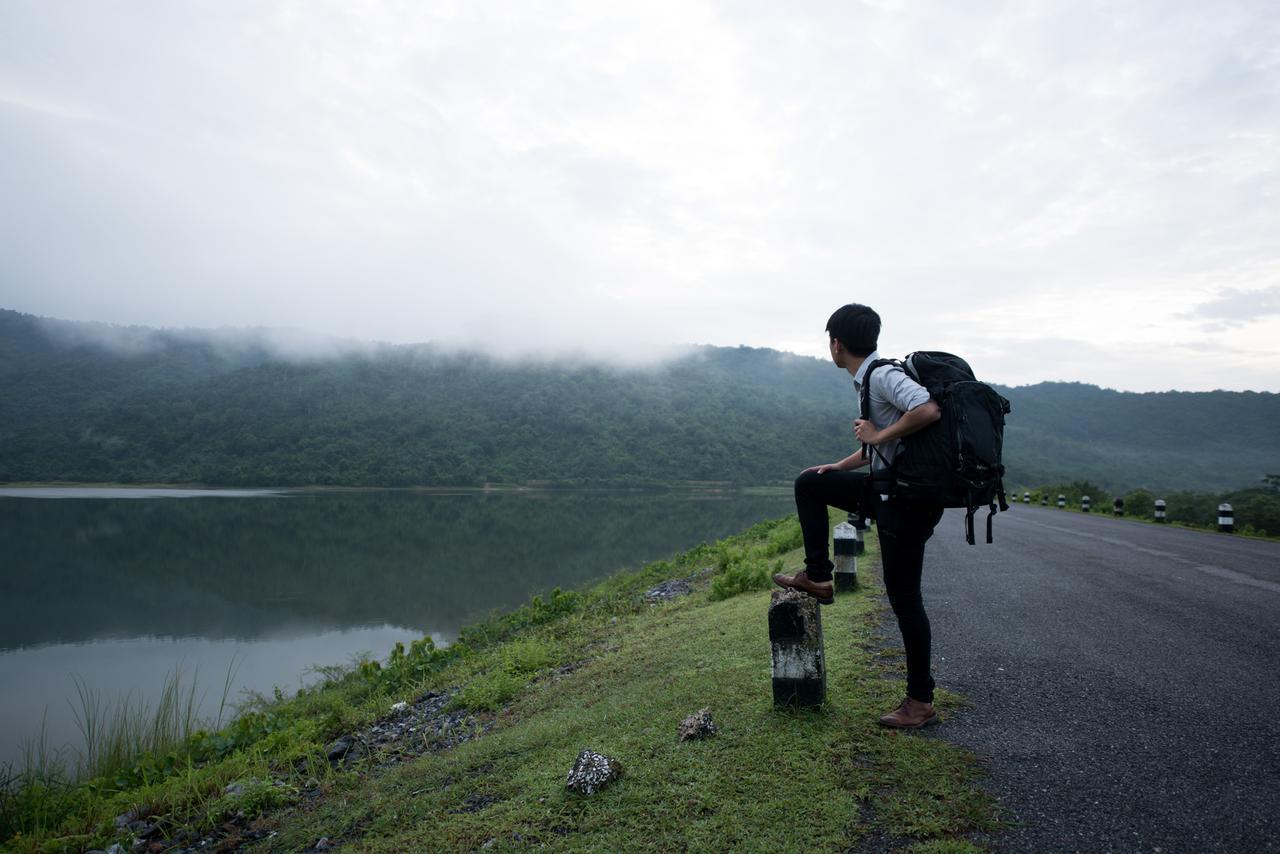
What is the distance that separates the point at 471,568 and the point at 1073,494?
2722 cm

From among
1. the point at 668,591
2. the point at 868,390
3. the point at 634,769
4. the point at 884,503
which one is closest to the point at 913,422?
the point at 868,390

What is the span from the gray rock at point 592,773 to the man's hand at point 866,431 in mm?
2169

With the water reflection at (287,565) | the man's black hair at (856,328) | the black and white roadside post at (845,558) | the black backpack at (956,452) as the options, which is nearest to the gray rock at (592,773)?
the black backpack at (956,452)

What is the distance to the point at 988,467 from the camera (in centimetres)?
304

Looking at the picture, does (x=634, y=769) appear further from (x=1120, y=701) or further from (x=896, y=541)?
(x=1120, y=701)

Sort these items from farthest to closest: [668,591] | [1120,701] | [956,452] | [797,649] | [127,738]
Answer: [668,591] → [127,738] → [1120,701] → [797,649] → [956,452]

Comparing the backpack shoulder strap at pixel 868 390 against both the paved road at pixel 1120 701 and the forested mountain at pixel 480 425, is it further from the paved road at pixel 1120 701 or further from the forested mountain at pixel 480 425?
the forested mountain at pixel 480 425

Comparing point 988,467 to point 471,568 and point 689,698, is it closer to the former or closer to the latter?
point 689,698

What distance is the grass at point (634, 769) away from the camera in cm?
287

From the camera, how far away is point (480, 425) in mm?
123625

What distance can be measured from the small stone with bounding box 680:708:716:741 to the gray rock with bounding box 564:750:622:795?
455 millimetres

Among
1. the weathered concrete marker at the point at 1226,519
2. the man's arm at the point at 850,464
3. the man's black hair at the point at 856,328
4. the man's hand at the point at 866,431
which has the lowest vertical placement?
the weathered concrete marker at the point at 1226,519

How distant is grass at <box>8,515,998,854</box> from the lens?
9.41ft

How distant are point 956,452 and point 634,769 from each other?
2.37 m
